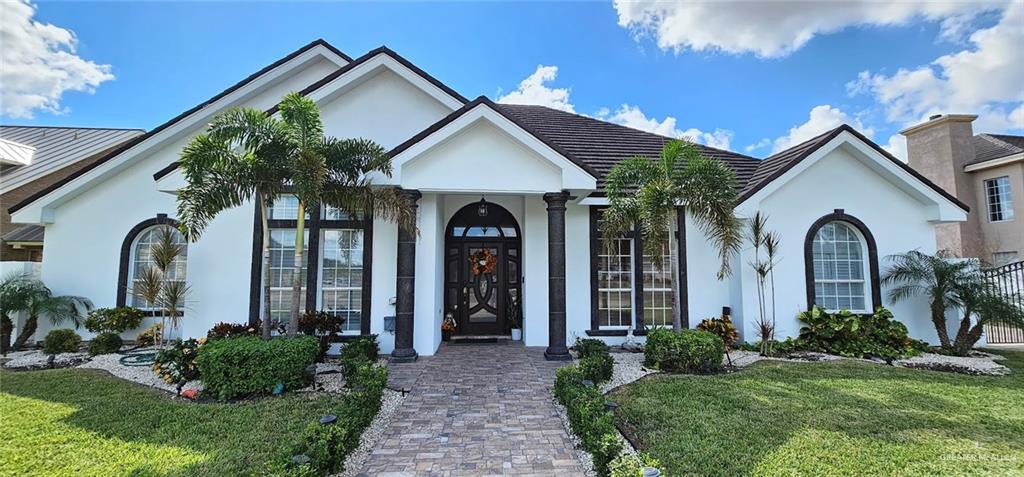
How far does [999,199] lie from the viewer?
59.1ft

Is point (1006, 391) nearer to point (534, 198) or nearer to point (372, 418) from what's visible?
point (534, 198)

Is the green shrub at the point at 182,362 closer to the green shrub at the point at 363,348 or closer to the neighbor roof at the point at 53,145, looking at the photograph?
the green shrub at the point at 363,348

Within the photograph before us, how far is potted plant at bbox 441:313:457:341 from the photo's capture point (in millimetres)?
10680

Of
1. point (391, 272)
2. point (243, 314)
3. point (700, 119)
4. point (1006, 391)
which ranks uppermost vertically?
point (700, 119)

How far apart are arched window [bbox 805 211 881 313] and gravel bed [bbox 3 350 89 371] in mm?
16830

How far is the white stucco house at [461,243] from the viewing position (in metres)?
9.61

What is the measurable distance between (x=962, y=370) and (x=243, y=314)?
15.0m

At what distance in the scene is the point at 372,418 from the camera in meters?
5.48

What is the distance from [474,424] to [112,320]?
9.98 metres

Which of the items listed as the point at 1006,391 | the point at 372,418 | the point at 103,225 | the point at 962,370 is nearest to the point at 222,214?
the point at 103,225

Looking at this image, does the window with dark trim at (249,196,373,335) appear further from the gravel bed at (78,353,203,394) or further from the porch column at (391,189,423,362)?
the gravel bed at (78,353,203,394)

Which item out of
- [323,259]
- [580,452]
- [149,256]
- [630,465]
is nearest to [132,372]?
[323,259]

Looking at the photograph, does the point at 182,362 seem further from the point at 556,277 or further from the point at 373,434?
the point at 556,277

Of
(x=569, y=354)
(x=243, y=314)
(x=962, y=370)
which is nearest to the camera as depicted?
(x=962, y=370)
